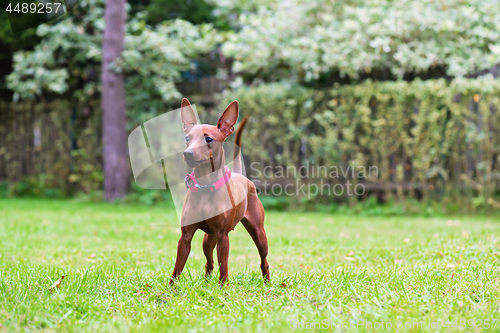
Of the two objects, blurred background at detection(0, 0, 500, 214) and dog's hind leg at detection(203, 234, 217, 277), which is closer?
dog's hind leg at detection(203, 234, 217, 277)

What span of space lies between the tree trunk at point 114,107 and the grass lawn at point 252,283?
328 cm

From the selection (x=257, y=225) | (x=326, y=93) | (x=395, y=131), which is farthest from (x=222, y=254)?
(x=326, y=93)

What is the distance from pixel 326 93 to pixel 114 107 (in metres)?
4.01

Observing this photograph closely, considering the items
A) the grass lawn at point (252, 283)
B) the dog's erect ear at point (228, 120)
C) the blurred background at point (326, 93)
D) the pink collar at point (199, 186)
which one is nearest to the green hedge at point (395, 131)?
the blurred background at point (326, 93)

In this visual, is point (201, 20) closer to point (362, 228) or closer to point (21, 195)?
point (21, 195)

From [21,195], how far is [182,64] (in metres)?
4.97

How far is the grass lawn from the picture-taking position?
2.02 metres

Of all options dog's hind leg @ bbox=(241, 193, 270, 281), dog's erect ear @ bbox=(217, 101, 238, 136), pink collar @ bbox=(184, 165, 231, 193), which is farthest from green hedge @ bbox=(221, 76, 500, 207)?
pink collar @ bbox=(184, 165, 231, 193)

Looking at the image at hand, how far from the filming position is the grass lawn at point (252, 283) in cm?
202

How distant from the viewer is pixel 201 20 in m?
12.1

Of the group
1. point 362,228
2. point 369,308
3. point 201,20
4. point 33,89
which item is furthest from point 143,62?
point 369,308

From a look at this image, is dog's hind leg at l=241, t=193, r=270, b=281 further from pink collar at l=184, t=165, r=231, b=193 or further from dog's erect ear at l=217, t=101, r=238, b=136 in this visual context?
dog's erect ear at l=217, t=101, r=238, b=136

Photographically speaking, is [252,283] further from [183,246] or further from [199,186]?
[199,186]

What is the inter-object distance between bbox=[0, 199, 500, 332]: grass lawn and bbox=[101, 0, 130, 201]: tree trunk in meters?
3.28
